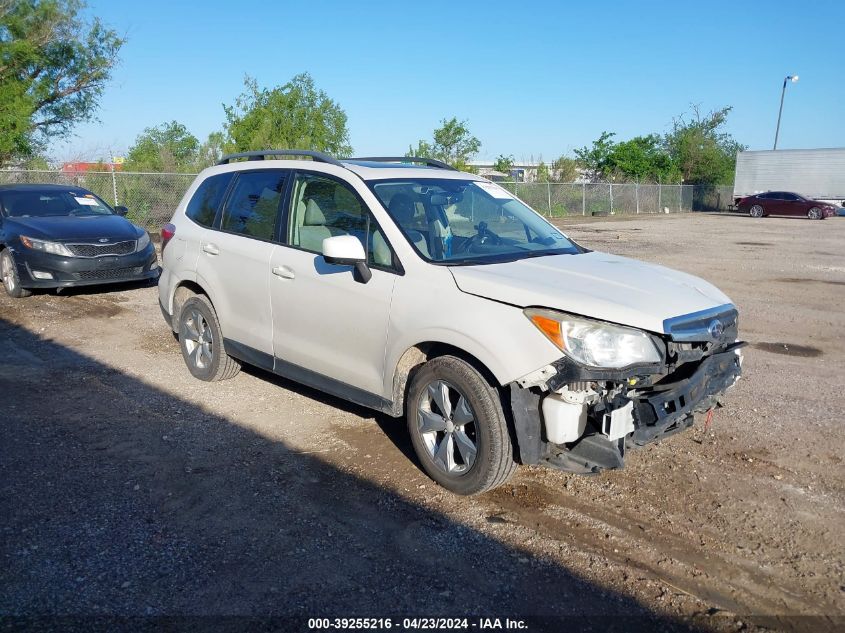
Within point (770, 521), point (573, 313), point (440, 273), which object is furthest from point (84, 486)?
point (770, 521)

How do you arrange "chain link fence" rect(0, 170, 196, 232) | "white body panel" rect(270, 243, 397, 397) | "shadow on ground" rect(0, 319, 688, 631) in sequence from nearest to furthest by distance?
"shadow on ground" rect(0, 319, 688, 631)
"white body panel" rect(270, 243, 397, 397)
"chain link fence" rect(0, 170, 196, 232)

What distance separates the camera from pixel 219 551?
12.4 ft

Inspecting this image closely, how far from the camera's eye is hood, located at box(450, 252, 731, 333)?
3885 mm

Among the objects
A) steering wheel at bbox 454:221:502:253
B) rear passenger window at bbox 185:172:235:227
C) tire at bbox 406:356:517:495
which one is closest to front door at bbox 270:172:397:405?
tire at bbox 406:356:517:495

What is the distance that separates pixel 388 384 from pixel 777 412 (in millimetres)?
3291

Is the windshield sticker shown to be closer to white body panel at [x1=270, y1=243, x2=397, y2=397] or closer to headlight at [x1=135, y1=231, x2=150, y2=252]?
white body panel at [x1=270, y1=243, x2=397, y2=397]

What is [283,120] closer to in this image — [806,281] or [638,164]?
[806,281]

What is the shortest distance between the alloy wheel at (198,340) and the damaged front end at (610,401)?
11.4 ft

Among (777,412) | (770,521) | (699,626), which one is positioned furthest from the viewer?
(777,412)

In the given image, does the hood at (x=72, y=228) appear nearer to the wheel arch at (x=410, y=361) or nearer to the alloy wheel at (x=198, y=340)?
the alloy wheel at (x=198, y=340)

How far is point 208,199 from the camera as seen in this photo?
656cm

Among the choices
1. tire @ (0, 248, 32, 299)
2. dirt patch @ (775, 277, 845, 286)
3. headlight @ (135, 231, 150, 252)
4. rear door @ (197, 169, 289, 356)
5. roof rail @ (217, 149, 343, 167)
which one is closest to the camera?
roof rail @ (217, 149, 343, 167)

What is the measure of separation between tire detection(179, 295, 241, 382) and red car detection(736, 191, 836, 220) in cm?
3818

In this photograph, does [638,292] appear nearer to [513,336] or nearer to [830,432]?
[513,336]
